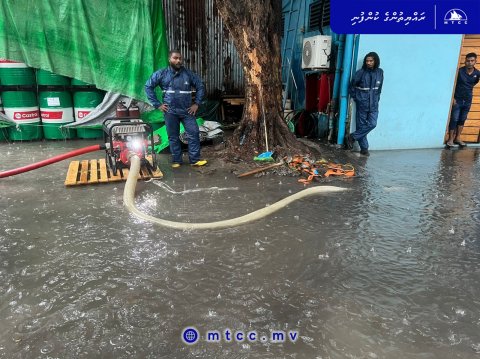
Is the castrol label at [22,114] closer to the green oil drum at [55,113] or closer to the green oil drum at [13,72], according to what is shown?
the green oil drum at [55,113]

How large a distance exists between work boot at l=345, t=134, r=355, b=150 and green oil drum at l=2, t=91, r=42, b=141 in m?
6.51

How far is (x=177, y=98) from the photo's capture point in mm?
5816

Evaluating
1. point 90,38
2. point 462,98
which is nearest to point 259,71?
point 90,38

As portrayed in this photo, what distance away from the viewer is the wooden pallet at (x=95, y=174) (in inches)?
201

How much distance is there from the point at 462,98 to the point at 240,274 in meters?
6.77

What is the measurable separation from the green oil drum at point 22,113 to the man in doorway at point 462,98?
8.69m

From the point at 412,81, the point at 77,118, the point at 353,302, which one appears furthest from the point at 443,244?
the point at 77,118

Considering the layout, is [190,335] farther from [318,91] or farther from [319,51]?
[318,91]

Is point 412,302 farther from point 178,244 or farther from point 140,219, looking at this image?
point 140,219

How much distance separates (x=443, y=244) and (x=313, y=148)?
4.15m

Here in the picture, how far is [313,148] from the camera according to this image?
24.2 feet

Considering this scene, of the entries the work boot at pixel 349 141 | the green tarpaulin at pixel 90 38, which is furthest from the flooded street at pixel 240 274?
the green tarpaulin at pixel 90 38

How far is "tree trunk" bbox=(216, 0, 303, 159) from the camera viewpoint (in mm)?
6277

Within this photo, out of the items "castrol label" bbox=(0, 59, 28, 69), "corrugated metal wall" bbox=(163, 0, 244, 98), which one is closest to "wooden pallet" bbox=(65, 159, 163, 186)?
"castrol label" bbox=(0, 59, 28, 69)
